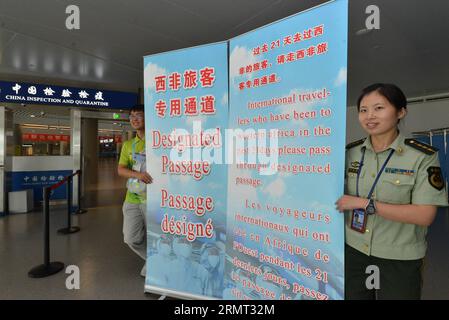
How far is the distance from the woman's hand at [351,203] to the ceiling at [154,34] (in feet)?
8.17

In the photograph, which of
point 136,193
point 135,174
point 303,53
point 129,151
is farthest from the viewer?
point 129,151

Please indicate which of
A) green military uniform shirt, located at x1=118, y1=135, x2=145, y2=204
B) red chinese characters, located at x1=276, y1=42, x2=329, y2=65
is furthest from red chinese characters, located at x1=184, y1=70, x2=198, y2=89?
green military uniform shirt, located at x1=118, y1=135, x2=145, y2=204

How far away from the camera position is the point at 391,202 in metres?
1.23

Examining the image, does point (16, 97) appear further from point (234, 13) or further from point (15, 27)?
point (234, 13)

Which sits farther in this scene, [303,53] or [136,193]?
[136,193]

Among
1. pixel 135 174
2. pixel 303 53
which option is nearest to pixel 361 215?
pixel 303 53

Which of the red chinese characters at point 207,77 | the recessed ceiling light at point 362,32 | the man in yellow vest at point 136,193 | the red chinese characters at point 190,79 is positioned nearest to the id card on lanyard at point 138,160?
the man in yellow vest at point 136,193

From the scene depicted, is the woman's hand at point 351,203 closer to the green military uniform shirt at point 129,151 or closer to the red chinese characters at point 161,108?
the red chinese characters at point 161,108

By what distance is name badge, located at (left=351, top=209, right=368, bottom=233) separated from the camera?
4.19 feet

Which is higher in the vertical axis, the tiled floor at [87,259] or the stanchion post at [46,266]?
the stanchion post at [46,266]

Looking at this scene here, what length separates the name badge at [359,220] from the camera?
128 cm

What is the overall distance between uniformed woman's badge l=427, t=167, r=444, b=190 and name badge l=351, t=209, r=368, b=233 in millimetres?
294

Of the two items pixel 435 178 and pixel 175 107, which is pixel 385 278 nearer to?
pixel 435 178

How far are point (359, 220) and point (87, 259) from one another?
114 inches
